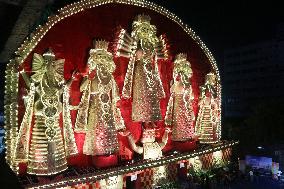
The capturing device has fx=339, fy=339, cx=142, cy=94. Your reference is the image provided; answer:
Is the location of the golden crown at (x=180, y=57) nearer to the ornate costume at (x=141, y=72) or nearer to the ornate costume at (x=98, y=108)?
the ornate costume at (x=141, y=72)

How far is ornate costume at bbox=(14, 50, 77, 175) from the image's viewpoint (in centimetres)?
786

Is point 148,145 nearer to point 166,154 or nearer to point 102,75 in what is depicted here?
point 166,154

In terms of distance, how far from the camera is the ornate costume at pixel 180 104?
11664 mm

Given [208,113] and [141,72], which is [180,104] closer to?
[208,113]

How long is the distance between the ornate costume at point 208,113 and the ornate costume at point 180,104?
94 cm

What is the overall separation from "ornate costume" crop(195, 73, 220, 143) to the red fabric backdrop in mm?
1230

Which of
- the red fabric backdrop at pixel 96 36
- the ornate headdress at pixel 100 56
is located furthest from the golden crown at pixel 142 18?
the ornate headdress at pixel 100 56

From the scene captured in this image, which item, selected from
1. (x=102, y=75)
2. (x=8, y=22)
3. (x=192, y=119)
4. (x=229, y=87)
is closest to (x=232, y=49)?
(x=229, y=87)

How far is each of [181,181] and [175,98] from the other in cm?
287

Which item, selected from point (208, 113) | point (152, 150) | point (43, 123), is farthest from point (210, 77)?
point (43, 123)

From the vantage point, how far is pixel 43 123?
8008 millimetres

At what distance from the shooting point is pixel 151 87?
10664mm

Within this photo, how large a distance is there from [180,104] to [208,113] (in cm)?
A: 188

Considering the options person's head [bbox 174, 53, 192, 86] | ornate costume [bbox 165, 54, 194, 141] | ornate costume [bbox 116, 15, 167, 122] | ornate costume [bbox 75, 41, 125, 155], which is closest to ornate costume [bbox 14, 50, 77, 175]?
ornate costume [bbox 75, 41, 125, 155]
